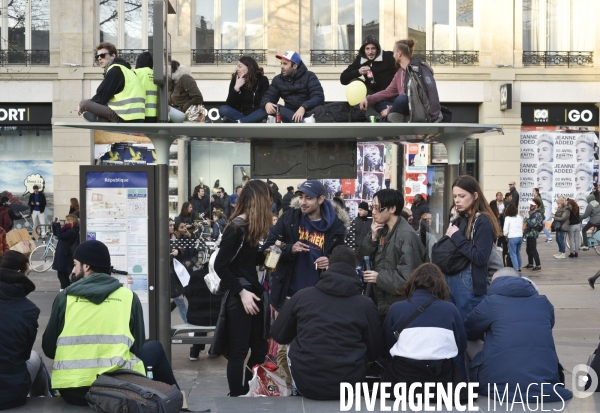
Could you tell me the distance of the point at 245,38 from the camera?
26.9 meters

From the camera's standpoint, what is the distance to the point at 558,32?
2747cm

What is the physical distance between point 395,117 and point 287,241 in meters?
1.85

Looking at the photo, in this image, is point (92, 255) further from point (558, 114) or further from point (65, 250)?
point (558, 114)

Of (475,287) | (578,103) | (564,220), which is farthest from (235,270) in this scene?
(578,103)

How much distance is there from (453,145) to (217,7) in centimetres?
2017

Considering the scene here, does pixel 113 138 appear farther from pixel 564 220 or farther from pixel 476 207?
pixel 476 207

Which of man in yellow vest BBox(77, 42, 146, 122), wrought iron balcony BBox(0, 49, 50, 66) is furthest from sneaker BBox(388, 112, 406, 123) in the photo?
wrought iron balcony BBox(0, 49, 50, 66)

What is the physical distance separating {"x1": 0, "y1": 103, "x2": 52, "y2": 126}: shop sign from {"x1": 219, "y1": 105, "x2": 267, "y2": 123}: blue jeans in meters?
19.3

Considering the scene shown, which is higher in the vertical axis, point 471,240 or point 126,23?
point 126,23

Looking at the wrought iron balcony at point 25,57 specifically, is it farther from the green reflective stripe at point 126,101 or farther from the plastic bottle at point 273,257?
the plastic bottle at point 273,257

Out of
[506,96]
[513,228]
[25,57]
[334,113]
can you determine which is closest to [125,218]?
[334,113]

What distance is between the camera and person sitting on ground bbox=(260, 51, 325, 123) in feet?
28.0

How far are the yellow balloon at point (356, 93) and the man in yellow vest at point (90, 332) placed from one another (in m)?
3.85

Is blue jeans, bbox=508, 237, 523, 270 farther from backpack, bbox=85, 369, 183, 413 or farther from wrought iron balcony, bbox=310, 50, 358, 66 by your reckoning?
backpack, bbox=85, 369, 183, 413
